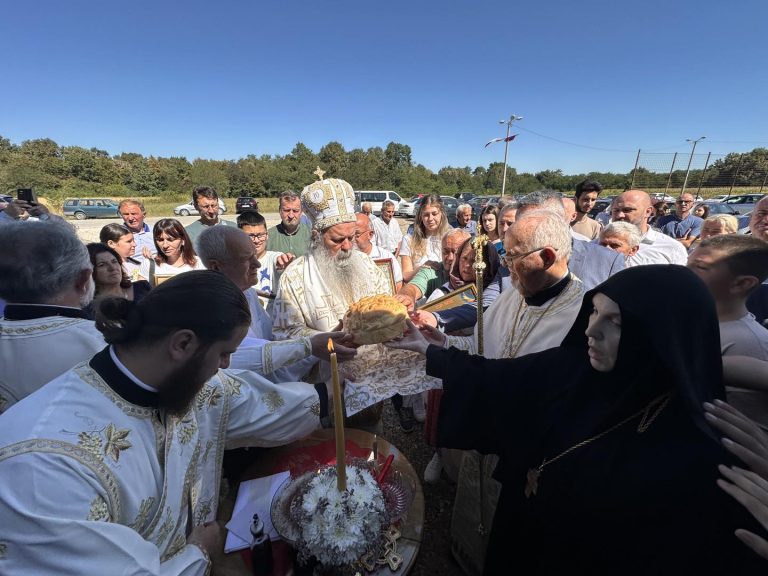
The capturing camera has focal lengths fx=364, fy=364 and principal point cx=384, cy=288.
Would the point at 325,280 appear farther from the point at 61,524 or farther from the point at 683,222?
the point at 683,222

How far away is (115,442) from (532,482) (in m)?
1.93

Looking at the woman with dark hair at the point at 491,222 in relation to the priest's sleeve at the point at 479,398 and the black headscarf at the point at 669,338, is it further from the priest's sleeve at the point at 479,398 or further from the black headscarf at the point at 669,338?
the black headscarf at the point at 669,338

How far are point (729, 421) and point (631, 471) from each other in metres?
0.41

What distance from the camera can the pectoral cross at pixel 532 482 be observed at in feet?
6.29

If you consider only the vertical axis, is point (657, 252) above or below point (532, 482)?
above

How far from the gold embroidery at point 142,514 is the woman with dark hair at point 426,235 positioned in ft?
15.5

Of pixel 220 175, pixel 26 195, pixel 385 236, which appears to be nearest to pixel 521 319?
pixel 385 236

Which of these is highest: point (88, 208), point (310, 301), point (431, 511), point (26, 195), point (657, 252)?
point (26, 195)

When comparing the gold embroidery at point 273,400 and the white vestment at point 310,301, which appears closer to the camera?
the gold embroidery at point 273,400

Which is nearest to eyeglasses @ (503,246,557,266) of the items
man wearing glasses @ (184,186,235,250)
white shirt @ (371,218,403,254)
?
man wearing glasses @ (184,186,235,250)

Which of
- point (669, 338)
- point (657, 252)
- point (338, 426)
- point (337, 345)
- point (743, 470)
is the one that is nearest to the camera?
point (743, 470)

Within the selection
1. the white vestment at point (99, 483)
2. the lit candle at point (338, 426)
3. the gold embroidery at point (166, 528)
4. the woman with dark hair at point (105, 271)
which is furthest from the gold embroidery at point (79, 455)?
the woman with dark hair at point (105, 271)

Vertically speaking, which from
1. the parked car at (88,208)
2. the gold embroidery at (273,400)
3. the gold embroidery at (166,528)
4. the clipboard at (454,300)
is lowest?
the parked car at (88,208)

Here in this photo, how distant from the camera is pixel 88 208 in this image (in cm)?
2809
